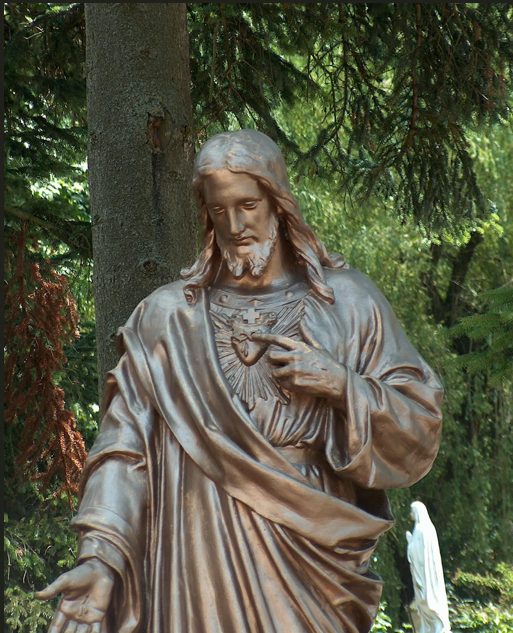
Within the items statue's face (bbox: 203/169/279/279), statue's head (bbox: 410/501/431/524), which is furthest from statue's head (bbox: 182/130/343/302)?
statue's head (bbox: 410/501/431/524)

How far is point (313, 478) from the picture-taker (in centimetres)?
463

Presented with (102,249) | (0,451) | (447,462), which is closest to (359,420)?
(102,249)

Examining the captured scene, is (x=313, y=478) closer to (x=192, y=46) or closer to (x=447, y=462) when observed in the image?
(x=192, y=46)

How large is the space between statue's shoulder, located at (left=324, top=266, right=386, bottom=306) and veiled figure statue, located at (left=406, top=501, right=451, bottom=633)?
11.6m

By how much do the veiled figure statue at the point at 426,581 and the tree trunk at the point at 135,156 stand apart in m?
9.11

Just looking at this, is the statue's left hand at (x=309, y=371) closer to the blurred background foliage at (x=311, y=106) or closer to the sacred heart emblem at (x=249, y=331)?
the sacred heart emblem at (x=249, y=331)

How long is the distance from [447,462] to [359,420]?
51.3 ft

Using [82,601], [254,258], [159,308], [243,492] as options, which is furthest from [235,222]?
[82,601]

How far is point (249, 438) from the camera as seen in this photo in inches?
181

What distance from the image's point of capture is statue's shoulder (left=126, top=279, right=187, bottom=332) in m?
4.89

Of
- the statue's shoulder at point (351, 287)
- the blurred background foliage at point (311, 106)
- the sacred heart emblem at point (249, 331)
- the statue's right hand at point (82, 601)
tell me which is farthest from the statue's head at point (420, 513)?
the statue's right hand at point (82, 601)

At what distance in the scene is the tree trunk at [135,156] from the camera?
25.2ft

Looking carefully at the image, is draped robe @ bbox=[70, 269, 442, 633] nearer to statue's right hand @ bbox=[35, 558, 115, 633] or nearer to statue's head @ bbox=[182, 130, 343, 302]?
statue's right hand @ bbox=[35, 558, 115, 633]

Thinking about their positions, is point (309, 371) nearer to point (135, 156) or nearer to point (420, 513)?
point (135, 156)
